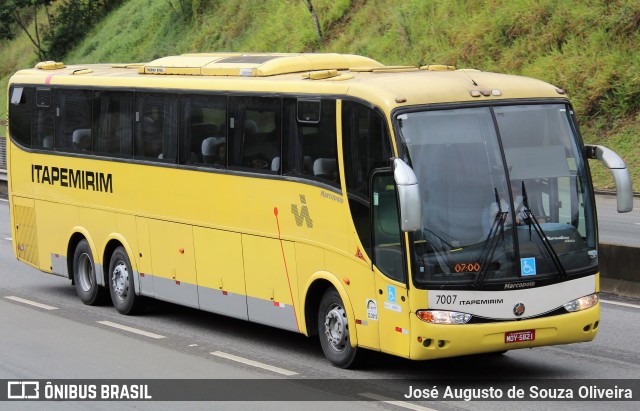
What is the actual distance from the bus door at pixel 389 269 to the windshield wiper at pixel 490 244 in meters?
0.68

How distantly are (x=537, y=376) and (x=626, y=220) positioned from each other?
1333 cm

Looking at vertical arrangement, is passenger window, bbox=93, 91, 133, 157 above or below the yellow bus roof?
below

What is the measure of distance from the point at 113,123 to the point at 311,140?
4.66m

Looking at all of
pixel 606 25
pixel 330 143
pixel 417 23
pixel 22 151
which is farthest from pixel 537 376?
pixel 417 23

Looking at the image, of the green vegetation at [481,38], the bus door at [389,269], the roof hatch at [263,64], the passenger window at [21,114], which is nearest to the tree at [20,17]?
the green vegetation at [481,38]

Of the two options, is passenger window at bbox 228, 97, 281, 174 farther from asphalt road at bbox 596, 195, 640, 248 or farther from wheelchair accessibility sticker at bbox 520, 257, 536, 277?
asphalt road at bbox 596, 195, 640, 248

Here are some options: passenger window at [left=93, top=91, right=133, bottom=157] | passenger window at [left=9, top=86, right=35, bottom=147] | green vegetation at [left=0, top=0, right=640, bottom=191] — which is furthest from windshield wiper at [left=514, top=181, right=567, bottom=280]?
green vegetation at [left=0, top=0, right=640, bottom=191]

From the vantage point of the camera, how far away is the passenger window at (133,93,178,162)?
15.7m

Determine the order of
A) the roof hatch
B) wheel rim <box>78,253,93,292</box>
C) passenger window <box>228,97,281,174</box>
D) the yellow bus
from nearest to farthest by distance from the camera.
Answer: the yellow bus, passenger window <box>228,97,281,174</box>, the roof hatch, wheel rim <box>78,253,93,292</box>

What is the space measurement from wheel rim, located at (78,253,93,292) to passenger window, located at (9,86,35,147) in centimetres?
215

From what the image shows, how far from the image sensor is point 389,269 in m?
11.8

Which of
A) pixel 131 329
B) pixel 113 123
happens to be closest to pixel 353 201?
pixel 131 329

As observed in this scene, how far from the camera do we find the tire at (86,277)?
17.5 m

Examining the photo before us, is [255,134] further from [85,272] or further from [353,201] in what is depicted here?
[85,272]
